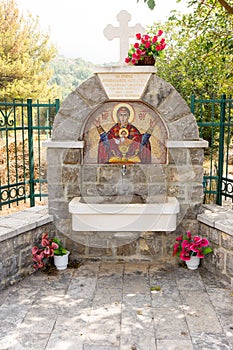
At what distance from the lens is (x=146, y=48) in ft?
15.3

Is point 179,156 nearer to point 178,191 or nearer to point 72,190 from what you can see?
point 178,191

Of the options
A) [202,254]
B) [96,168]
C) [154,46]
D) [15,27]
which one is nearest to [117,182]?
[96,168]

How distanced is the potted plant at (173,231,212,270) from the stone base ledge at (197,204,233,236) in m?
0.24

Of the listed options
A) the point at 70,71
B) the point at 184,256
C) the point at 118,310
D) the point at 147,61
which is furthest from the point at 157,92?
the point at 70,71

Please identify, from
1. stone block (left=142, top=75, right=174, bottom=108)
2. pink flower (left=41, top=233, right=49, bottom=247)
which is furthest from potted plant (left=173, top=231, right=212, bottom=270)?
stone block (left=142, top=75, right=174, bottom=108)

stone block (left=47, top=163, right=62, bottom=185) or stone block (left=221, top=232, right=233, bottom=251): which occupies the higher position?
stone block (left=47, top=163, right=62, bottom=185)

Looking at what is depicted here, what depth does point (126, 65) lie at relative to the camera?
4652mm

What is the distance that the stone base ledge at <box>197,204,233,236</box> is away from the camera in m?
4.43

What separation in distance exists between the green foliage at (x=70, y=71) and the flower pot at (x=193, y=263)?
3166cm

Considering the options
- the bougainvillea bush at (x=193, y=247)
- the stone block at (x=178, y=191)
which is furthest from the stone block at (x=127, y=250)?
the stone block at (x=178, y=191)

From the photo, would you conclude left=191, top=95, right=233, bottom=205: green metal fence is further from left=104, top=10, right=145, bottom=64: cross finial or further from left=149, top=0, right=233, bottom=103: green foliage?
left=104, top=10, right=145, bottom=64: cross finial

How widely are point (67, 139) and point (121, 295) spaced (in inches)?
76.4

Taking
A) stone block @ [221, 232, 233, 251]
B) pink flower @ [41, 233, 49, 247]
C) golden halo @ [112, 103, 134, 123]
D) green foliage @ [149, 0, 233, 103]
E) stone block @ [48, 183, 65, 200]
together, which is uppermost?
green foliage @ [149, 0, 233, 103]

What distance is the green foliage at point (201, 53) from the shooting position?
7.17 meters
